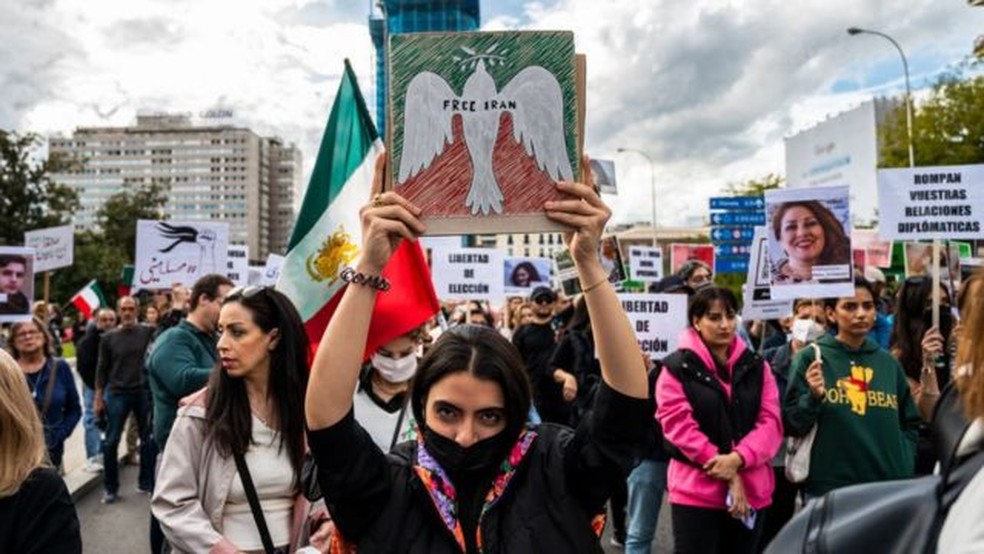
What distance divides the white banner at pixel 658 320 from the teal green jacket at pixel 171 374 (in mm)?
2789

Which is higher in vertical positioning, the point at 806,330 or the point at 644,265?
the point at 644,265

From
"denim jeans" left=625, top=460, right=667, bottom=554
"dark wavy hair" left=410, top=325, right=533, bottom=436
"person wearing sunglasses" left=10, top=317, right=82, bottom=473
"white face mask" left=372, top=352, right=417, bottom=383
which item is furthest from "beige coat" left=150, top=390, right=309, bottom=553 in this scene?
"person wearing sunglasses" left=10, top=317, right=82, bottom=473

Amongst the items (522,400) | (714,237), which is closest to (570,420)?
(522,400)

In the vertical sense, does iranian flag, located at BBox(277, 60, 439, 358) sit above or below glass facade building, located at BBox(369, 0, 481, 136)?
below

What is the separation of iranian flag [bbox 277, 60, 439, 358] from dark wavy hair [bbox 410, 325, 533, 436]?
155 cm

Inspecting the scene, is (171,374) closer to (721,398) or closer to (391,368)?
(391,368)

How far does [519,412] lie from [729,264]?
9.83m

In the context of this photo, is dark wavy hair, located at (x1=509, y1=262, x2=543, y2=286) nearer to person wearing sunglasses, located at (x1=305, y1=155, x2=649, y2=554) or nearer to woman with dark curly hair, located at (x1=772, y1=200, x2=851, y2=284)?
woman with dark curly hair, located at (x1=772, y1=200, x2=851, y2=284)

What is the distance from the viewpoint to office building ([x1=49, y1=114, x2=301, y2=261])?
162m

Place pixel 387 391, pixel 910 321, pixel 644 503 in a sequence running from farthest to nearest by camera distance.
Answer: pixel 910 321
pixel 644 503
pixel 387 391

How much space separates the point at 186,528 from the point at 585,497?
5.11ft

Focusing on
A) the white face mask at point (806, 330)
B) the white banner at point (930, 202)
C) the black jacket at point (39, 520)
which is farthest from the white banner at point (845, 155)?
the black jacket at point (39, 520)

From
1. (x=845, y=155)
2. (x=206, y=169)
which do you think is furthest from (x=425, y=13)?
(x=206, y=169)

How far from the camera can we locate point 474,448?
1847 mm
